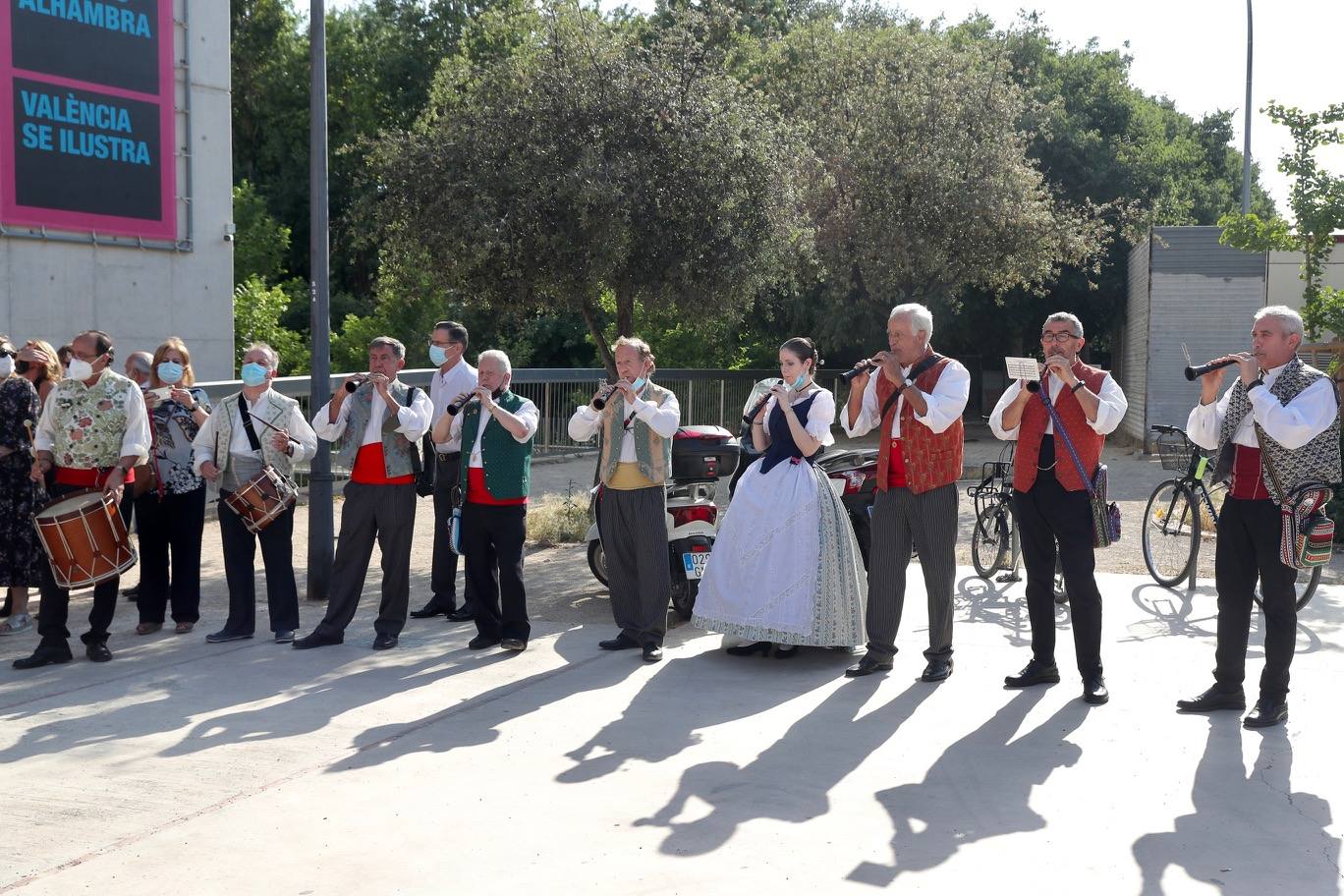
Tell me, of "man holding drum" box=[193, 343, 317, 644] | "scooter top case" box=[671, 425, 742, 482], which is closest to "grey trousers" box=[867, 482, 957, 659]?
"scooter top case" box=[671, 425, 742, 482]

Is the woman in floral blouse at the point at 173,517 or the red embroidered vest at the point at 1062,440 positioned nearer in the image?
the red embroidered vest at the point at 1062,440

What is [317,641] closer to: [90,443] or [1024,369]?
[90,443]

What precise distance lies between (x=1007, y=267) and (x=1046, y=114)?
8.38 meters

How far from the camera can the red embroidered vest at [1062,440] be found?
6.56 m

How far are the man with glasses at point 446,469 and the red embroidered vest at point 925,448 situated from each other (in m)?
→ 3.02

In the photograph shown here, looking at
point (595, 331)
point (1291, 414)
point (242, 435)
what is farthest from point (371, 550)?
point (595, 331)

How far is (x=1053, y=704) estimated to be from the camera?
644cm

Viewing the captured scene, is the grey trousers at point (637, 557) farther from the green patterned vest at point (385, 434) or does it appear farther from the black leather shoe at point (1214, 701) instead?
→ the black leather shoe at point (1214, 701)

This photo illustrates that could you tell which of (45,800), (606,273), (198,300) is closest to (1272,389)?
(45,800)

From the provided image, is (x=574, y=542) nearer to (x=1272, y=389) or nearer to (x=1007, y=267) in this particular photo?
(x=1272, y=389)

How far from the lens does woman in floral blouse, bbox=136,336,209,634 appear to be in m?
8.38

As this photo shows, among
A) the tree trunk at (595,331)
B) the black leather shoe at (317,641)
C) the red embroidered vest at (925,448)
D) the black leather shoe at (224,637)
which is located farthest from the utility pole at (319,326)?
the red embroidered vest at (925,448)

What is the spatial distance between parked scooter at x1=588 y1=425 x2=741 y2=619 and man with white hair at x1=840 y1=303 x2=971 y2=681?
1640mm

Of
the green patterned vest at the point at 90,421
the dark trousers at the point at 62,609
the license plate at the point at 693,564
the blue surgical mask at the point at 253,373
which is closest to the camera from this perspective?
the dark trousers at the point at 62,609
